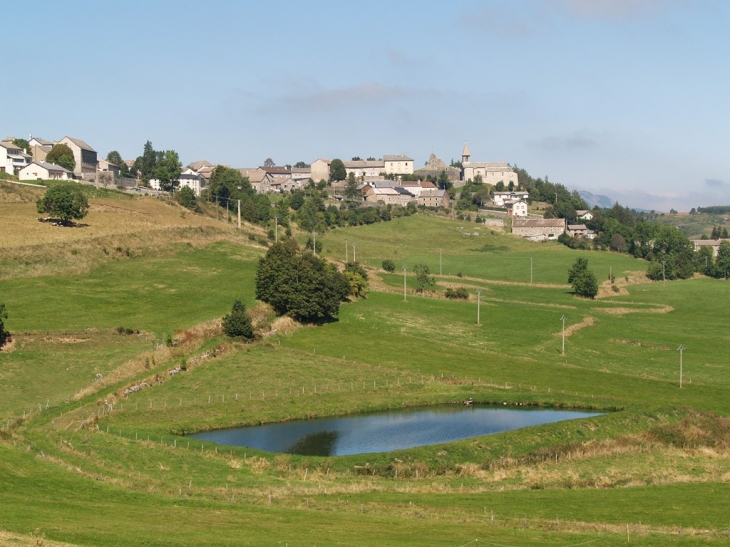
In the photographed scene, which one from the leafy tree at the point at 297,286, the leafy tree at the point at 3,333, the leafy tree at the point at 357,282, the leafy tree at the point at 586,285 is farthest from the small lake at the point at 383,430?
the leafy tree at the point at 586,285

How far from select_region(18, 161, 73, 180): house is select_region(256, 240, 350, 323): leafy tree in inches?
2500

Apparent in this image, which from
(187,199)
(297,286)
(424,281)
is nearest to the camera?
(297,286)

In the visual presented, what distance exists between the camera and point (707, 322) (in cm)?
11319

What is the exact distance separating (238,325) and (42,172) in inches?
3080

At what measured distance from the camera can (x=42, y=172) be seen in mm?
143875

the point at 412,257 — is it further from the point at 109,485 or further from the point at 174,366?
the point at 109,485

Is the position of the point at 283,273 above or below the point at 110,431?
above

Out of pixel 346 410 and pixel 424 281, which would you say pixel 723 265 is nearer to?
pixel 424 281

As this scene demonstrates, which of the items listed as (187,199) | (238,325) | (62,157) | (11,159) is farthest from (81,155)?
(238,325)

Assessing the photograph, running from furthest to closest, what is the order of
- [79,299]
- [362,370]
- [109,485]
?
1. [79,299]
2. [362,370]
3. [109,485]

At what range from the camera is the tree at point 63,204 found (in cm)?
11069

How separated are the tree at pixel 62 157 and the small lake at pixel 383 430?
353ft

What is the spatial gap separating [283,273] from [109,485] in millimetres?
49987

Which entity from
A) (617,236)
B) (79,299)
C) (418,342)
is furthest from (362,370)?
(617,236)
